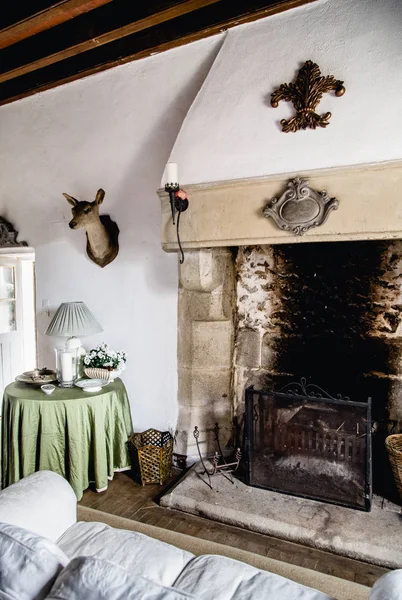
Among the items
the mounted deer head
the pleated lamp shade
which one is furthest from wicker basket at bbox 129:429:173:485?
the mounted deer head

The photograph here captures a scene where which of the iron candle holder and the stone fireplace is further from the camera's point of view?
the iron candle holder

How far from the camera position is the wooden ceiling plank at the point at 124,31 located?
223 centimetres

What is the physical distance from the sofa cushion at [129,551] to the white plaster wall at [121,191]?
152cm

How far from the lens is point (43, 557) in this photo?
0.99 m

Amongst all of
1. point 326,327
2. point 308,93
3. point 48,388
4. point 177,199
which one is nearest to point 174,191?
point 177,199

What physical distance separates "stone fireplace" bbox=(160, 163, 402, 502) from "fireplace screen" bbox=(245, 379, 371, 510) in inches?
11.3

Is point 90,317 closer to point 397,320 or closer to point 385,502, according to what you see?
point 397,320

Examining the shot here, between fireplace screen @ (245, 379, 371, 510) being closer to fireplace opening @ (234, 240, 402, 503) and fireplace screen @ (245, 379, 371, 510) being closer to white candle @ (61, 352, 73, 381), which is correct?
fireplace opening @ (234, 240, 402, 503)

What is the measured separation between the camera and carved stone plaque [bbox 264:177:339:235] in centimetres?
199

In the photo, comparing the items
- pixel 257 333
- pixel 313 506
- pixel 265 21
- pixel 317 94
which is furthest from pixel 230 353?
pixel 265 21

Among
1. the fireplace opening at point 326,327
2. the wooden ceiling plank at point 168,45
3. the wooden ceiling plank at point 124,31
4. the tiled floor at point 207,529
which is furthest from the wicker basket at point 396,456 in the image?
the wooden ceiling plank at point 124,31

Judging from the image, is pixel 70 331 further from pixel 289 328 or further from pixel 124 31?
pixel 124 31

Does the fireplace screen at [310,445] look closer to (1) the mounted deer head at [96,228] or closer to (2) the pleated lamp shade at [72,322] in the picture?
(2) the pleated lamp shade at [72,322]

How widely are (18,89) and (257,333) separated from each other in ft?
9.67
